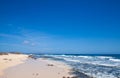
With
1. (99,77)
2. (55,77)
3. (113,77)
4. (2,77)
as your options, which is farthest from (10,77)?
(113,77)

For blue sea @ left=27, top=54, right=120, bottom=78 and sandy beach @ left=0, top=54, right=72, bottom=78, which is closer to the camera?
sandy beach @ left=0, top=54, right=72, bottom=78

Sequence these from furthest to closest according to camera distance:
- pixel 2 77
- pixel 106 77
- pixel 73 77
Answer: pixel 106 77 < pixel 73 77 < pixel 2 77

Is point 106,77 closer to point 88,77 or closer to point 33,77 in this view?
point 88,77

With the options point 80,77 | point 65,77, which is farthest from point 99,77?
point 65,77

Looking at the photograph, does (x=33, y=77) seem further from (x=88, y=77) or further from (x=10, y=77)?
(x=88, y=77)

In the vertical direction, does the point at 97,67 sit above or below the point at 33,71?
above

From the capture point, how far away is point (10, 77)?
1448 cm

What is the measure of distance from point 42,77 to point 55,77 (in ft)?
3.88

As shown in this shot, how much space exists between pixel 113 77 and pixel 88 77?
2.65 meters

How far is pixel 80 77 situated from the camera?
15758 millimetres

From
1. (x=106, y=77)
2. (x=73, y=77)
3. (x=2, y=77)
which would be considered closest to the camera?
(x=2, y=77)

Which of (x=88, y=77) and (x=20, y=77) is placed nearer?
(x=20, y=77)

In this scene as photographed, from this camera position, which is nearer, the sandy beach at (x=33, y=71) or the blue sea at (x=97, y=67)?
the sandy beach at (x=33, y=71)

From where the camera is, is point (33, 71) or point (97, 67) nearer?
point (33, 71)
